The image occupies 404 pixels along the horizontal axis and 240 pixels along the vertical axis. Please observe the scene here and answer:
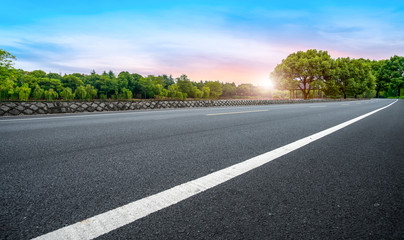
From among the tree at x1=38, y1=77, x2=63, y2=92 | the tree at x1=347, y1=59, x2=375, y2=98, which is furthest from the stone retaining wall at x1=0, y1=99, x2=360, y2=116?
the tree at x1=38, y1=77, x2=63, y2=92

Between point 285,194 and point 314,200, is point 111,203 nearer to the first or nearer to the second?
point 285,194

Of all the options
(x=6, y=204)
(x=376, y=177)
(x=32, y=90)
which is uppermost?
(x=32, y=90)

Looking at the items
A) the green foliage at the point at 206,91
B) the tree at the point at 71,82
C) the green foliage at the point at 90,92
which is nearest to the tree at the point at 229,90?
the green foliage at the point at 206,91

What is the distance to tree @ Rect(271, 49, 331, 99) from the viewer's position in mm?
46378

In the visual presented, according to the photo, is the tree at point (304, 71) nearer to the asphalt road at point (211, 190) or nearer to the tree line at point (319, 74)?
the tree line at point (319, 74)

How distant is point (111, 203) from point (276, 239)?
45.6 inches

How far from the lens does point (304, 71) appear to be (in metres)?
46.9

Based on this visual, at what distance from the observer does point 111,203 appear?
1.58 m

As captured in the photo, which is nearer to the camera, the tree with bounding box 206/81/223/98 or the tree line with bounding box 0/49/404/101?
the tree line with bounding box 0/49/404/101

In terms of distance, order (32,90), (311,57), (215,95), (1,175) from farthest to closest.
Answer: (215,95), (32,90), (311,57), (1,175)

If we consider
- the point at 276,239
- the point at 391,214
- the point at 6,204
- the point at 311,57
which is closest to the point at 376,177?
the point at 391,214

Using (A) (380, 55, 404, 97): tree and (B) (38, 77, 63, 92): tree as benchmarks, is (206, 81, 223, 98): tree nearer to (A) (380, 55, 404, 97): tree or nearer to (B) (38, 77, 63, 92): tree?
(B) (38, 77, 63, 92): tree

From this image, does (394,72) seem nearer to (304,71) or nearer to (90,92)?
(304,71)

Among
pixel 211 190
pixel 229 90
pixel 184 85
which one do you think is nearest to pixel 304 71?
pixel 211 190
